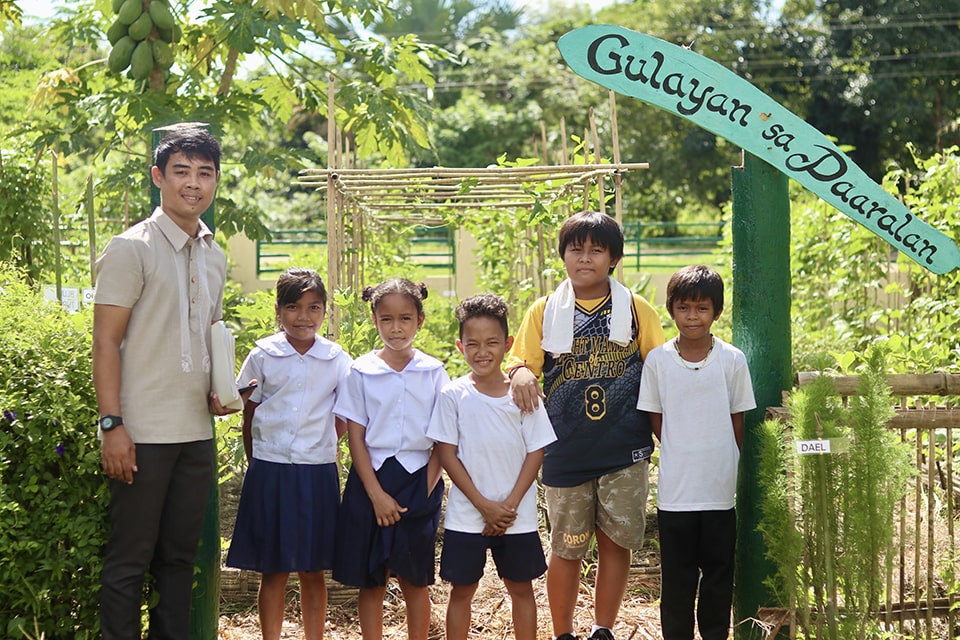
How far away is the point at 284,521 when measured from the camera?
3346 millimetres

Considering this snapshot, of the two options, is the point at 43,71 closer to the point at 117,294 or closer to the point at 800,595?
the point at 117,294

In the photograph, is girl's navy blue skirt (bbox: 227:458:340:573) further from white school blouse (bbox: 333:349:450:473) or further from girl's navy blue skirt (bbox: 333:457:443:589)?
white school blouse (bbox: 333:349:450:473)

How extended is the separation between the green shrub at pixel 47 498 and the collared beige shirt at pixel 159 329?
23cm

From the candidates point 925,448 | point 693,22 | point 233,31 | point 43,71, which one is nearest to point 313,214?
point 693,22

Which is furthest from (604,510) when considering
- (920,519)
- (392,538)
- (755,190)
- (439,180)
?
(439,180)

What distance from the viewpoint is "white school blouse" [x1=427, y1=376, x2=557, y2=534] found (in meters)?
3.32

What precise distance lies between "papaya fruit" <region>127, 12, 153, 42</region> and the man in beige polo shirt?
3000 mm

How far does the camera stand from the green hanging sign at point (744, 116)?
333cm

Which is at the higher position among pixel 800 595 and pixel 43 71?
pixel 43 71

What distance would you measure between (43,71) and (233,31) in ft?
18.3

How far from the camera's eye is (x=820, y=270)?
8859 mm

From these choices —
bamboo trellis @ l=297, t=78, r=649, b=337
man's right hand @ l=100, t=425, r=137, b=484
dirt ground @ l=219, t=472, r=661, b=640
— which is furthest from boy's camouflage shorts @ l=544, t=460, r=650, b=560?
man's right hand @ l=100, t=425, r=137, b=484

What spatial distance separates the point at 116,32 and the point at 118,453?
378 centimetres

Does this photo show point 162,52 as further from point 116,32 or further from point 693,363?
point 693,363
